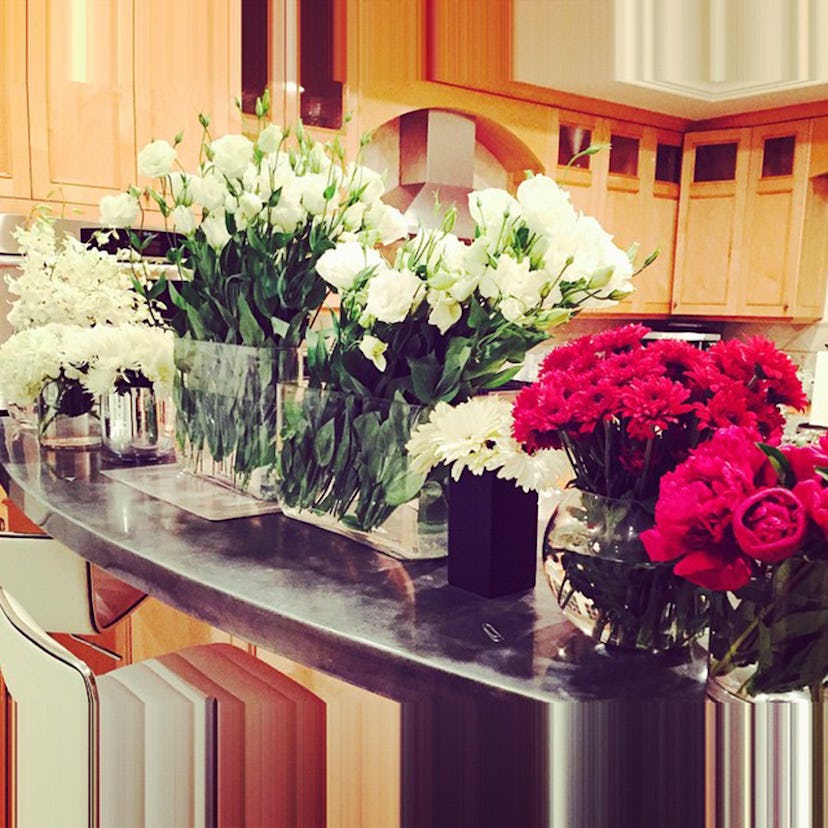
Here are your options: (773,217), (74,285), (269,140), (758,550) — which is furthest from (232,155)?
(773,217)

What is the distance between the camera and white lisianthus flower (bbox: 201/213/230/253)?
4.60ft

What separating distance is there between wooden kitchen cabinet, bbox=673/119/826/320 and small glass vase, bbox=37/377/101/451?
462cm

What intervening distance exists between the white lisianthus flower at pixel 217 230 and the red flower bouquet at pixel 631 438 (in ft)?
2.31

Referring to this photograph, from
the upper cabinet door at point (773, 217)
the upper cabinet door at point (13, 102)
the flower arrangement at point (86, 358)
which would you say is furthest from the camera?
the upper cabinet door at point (773, 217)

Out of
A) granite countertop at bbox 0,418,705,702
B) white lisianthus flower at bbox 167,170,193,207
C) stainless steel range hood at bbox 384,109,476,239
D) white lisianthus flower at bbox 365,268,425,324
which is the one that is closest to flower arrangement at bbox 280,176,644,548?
white lisianthus flower at bbox 365,268,425,324

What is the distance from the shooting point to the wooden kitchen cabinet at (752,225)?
5418 millimetres

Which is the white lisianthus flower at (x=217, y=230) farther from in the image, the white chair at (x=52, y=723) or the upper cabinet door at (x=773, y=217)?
the upper cabinet door at (x=773, y=217)

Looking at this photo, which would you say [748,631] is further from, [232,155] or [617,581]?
[232,155]

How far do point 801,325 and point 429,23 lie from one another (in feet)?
9.91

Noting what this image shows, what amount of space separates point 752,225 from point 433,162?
2135 mm

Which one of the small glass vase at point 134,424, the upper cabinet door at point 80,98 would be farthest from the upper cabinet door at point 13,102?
the small glass vase at point 134,424

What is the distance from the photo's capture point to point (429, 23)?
4.38 m

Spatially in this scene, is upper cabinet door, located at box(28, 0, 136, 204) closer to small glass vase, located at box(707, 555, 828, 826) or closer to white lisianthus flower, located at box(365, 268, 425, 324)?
white lisianthus flower, located at box(365, 268, 425, 324)

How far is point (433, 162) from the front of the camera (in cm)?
477
